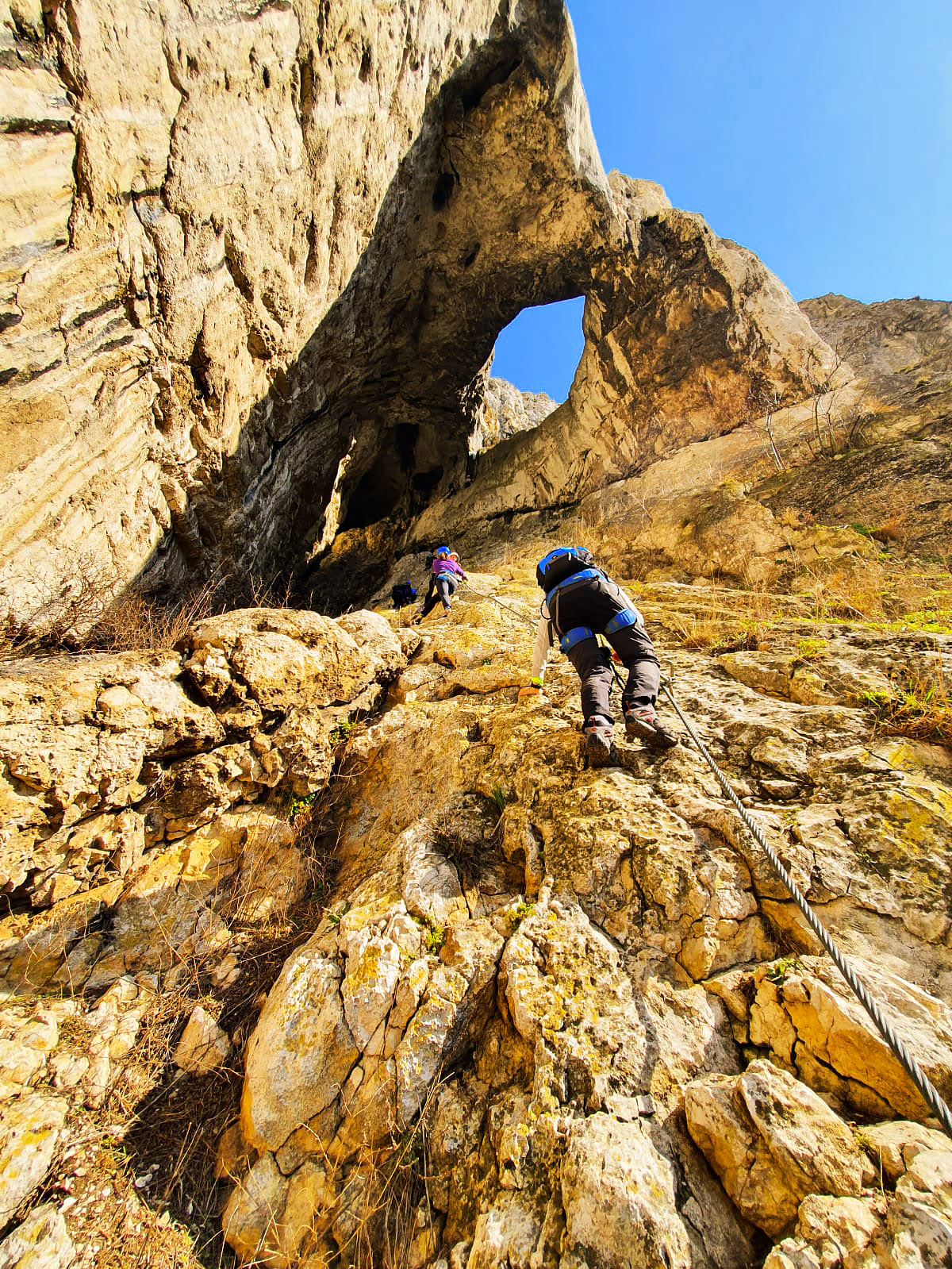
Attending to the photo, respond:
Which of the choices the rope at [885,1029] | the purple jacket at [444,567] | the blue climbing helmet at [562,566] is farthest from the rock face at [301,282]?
the rope at [885,1029]

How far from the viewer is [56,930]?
323 cm

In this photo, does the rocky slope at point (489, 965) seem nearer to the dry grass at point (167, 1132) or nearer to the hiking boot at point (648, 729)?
the dry grass at point (167, 1132)

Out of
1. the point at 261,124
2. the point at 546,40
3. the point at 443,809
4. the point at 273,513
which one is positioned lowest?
the point at 443,809

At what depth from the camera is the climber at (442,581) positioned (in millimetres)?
8039

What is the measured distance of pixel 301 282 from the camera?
893 centimetres

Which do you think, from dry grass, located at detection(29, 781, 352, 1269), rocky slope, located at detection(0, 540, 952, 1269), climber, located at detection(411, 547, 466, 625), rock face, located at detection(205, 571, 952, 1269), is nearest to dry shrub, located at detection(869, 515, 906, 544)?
rocky slope, located at detection(0, 540, 952, 1269)

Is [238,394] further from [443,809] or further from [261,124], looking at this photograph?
[443,809]

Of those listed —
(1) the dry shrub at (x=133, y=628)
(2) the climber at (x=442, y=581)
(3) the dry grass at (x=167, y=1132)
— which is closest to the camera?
(3) the dry grass at (x=167, y=1132)

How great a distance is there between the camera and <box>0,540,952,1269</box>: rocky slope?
5.59 feet

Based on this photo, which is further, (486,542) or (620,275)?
(486,542)

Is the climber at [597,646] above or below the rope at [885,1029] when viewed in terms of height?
above

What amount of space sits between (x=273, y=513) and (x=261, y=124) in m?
6.17

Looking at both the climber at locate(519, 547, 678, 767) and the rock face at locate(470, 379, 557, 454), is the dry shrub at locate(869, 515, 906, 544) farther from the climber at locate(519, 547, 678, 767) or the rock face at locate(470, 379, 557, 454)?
the rock face at locate(470, 379, 557, 454)

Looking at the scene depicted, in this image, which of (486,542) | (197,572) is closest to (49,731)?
(197,572)
